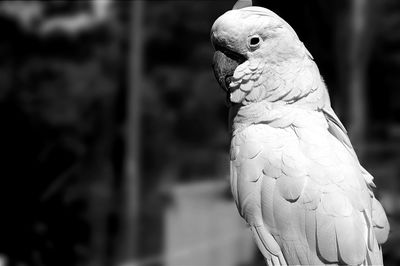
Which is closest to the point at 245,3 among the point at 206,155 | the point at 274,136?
the point at 274,136

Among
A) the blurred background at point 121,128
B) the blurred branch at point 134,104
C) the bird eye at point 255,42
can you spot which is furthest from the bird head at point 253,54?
the blurred branch at point 134,104

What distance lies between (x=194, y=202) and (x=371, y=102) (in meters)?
1.22

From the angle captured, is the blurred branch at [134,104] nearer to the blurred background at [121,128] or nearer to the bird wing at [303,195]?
the blurred background at [121,128]

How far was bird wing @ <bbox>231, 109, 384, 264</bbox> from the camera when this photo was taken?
0.86 metres

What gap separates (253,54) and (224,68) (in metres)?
0.06

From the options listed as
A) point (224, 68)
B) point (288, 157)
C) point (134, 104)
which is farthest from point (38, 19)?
point (288, 157)

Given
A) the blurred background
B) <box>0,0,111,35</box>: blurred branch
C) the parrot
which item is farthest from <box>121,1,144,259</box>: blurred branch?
the parrot

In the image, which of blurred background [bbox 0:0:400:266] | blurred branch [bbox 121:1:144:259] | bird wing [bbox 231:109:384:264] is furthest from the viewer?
blurred branch [bbox 121:1:144:259]

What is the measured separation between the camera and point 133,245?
8.84 feet

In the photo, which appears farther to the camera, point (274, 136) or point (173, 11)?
point (173, 11)

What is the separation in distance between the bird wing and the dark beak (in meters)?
0.11

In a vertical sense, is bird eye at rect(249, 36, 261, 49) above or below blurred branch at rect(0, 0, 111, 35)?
below

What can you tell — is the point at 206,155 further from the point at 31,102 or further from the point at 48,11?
the point at 48,11

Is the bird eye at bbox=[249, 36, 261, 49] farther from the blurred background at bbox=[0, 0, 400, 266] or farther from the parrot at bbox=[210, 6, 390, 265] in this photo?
the blurred background at bbox=[0, 0, 400, 266]
